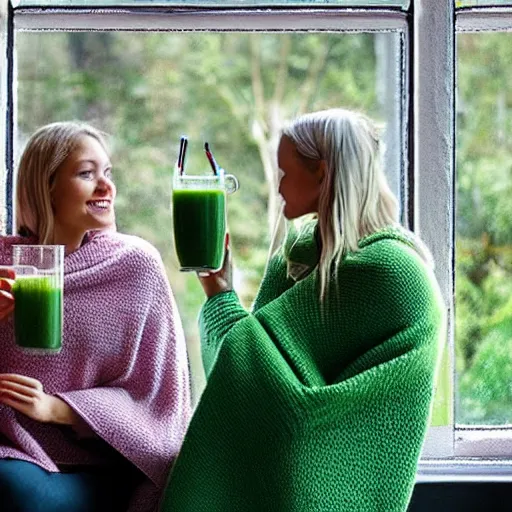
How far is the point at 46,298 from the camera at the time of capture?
89.5 inches

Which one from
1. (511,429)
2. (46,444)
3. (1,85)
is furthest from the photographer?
(511,429)

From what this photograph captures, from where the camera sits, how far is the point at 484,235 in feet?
9.63

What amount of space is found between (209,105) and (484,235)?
0.82m

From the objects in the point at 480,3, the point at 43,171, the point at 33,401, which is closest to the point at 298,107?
the point at 480,3

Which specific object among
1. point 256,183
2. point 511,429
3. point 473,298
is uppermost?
point 256,183

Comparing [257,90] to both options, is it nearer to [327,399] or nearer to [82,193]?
[82,193]

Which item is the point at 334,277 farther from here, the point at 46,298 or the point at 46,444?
the point at 46,444

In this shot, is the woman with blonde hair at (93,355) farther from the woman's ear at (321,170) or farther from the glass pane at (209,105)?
the woman's ear at (321,170)

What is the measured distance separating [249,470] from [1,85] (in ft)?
3.96

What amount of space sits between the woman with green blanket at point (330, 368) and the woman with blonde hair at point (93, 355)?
0.52 feet

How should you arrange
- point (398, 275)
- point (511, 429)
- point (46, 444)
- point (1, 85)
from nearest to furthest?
1. point (398, 275)
2. point (46, 444)
3. point (1, 85)
4. point (511, 429)

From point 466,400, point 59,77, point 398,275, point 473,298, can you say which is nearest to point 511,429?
point 466,400

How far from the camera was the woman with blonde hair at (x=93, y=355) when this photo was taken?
2395mm

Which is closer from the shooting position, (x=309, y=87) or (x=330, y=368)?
(x=330, y=368)
